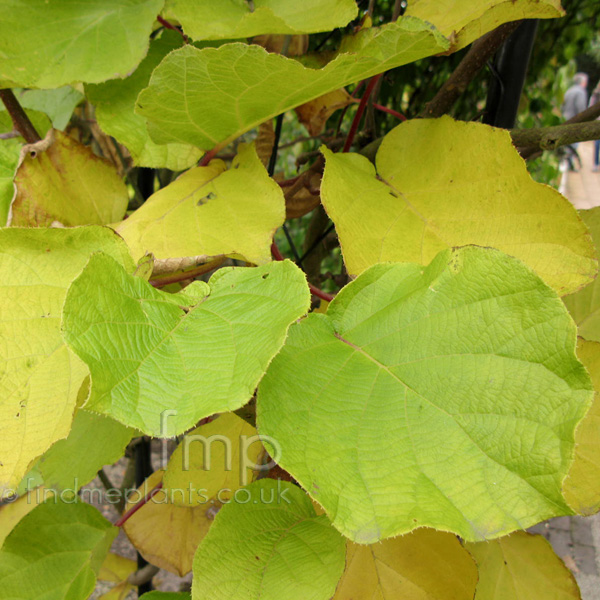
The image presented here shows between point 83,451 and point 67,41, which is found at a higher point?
point 67,41

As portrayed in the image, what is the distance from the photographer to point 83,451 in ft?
1.66

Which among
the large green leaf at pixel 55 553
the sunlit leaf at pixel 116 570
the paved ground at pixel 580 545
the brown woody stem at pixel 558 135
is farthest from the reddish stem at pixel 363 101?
the paved ground at pixel 580 545

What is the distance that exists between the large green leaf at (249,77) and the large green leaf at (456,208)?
0.06 m

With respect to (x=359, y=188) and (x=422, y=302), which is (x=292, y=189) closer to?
(x=359, y=188)

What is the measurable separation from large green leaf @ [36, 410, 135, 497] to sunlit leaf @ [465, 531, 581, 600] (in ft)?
1.14

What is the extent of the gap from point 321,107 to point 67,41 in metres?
0.24

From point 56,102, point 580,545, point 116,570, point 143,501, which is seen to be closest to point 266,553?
point 143,501

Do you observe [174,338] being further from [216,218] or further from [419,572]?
[419,572]

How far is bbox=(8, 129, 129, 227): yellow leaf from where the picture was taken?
1.47ft

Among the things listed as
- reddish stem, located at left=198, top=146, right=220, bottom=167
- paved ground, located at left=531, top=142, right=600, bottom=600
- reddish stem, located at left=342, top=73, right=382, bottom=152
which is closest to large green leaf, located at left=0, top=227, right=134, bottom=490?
reddish stem, located at left=198, top=146, right=220, bottom=167

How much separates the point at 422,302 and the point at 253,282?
0.32 ft

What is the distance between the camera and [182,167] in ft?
1.56

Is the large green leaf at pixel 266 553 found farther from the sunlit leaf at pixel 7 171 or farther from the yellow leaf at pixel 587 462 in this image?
the sunlit leaf at pixel 7 171

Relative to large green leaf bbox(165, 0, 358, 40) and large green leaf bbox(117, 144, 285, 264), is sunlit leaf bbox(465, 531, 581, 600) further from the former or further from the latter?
large green leaf bbox(165, 0, 358, 40)
